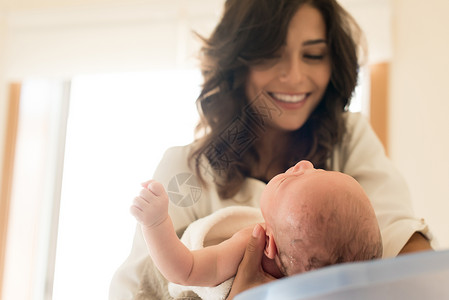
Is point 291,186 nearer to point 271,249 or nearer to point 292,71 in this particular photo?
point 271,249

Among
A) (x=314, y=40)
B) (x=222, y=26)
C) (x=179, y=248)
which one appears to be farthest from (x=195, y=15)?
(x=179, y=248)

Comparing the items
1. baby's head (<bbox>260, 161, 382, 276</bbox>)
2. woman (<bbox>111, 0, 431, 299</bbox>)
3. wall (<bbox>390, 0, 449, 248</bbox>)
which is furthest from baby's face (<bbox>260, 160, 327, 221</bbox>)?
wall (<bbox>390, 0, 449, 248</bbox>)

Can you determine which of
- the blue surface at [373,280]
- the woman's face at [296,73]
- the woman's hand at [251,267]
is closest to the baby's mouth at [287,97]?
the woman's face at [296,73]

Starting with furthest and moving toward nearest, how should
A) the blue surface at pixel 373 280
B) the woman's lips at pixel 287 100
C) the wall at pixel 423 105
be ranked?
the wall at pixel 423 105 < the woman's lips at pixel 287 100 < the blue surface at pixel 373 280

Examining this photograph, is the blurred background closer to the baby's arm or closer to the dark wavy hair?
the dark wavy hair

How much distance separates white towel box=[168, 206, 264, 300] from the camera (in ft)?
1.91

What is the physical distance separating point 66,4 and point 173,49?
436mm

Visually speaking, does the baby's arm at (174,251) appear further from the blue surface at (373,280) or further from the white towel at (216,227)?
the blue surface at (373,280)

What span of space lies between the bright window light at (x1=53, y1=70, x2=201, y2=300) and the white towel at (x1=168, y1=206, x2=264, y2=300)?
185 mm

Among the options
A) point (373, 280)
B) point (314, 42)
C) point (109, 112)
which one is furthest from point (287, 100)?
point (109, 112)

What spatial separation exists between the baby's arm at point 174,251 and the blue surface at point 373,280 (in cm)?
16

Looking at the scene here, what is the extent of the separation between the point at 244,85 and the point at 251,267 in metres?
0.35

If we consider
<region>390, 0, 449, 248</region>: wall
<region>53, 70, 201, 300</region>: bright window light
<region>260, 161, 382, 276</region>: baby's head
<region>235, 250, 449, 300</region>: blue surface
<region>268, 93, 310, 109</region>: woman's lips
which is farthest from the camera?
<region>390, 0, 449, 248</region>: wall

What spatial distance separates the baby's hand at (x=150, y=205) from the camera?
461mm
